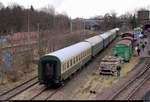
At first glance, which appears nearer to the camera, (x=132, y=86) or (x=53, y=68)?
(x=53, y=68)

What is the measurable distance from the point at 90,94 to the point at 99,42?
2434 centimetres

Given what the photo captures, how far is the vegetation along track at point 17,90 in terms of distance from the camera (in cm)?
2646

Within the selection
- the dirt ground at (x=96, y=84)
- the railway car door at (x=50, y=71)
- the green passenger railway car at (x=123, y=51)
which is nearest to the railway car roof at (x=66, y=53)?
the railway car door at (x=50, y=71)

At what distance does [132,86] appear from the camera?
2862 cm

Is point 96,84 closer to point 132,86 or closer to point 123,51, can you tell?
point 132,86

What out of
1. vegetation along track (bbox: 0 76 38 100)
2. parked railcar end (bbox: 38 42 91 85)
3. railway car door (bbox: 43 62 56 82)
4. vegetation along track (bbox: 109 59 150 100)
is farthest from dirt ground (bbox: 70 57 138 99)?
vegetation along track (bbox: 0 76 38 100)

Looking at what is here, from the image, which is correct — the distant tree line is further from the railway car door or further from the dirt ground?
the railway car door

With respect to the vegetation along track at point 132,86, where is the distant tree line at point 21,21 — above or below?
above

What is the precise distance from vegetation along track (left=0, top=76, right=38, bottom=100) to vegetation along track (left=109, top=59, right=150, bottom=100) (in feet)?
25.3

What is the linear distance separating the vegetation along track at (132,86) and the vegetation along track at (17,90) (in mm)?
7707

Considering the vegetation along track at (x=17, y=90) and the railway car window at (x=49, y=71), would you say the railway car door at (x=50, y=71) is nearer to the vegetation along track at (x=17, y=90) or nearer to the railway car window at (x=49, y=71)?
the railway car window at (x=49, y=71)

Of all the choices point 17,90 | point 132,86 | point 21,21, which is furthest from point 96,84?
point 21,21

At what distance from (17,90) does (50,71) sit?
3.22 meters

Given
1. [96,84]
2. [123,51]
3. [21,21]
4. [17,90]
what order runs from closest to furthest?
[17,90], [96,84], [123,51], [21,21]
